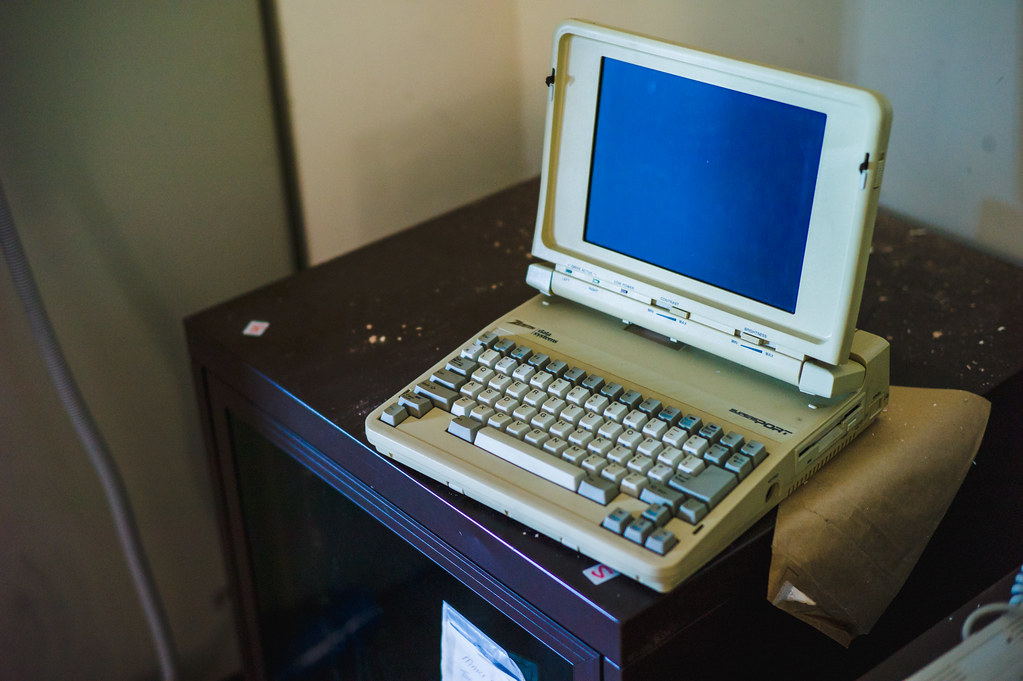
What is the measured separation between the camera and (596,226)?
33.6 inches

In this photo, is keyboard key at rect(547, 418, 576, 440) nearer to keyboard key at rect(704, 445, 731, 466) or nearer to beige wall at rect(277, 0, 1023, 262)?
keyboard key at rect(704, 445, 731, 466)

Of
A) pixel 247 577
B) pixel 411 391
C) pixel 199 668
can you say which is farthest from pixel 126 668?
pixel 411 391

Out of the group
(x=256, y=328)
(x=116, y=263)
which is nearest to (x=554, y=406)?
(x=256, y=328)

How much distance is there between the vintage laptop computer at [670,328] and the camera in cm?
68

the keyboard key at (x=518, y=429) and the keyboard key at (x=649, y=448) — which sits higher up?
the keyboard key at (x=649, y=448)

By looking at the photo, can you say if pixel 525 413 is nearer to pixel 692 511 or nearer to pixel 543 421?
pixel 543 421

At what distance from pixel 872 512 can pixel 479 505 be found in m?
0.29

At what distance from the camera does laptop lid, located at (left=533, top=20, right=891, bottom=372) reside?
0.69 m

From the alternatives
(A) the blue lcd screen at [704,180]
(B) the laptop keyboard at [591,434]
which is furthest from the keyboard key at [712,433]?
(A) the blue lcd screen at [704,180]

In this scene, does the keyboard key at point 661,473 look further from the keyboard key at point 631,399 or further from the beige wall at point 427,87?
the beige wall at point 427,87

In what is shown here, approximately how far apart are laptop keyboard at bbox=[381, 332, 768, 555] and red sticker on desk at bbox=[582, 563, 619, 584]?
3 centimetres

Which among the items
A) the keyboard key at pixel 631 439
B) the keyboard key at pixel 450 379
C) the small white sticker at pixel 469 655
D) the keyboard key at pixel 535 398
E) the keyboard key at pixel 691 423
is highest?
the keyboard key at pixel 691 423

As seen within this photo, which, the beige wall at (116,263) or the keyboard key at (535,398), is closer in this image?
the keyboard key at (535,398)

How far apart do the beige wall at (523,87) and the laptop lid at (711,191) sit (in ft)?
1.27
